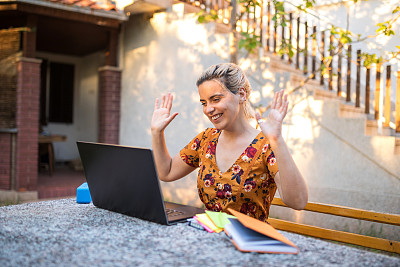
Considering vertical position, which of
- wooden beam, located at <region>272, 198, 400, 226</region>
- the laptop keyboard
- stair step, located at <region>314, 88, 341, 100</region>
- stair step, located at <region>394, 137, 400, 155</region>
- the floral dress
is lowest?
wooden beam, located at <region>272, 198, 400, 226</region>

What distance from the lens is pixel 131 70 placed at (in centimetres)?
702

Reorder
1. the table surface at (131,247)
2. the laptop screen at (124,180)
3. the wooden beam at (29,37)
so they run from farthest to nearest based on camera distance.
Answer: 1. the wooden beam at (29,37)
2. the laptop screen at (124,180)
3. the table surface at (131,247)

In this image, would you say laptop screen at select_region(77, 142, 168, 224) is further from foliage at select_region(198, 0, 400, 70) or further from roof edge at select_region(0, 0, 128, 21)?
roof edge at select_region(0, 0, 128, 21)

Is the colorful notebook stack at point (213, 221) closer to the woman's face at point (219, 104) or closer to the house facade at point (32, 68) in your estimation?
the woman's face at point (219, 104)

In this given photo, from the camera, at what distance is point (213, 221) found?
1.56 meters

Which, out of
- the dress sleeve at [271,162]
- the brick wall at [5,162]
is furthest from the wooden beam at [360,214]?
the brick wall at [5,162]

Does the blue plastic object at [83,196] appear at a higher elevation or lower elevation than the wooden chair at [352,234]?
higher

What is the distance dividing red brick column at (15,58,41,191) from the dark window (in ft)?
10.1

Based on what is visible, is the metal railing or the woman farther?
the metal railing

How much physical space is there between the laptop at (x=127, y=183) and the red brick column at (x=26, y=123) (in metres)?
4.67

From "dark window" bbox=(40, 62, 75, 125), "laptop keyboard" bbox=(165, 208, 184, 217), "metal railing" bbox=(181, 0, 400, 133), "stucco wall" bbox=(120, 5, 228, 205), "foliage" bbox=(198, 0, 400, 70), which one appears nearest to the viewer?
"laptop keyboard" bbox=(165, 208, 184, 217)

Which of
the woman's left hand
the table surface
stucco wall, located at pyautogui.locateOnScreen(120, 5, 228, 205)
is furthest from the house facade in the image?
the woman's left hand

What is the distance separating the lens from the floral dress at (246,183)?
6.43 ft

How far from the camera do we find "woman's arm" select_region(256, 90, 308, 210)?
1605 millimetres
